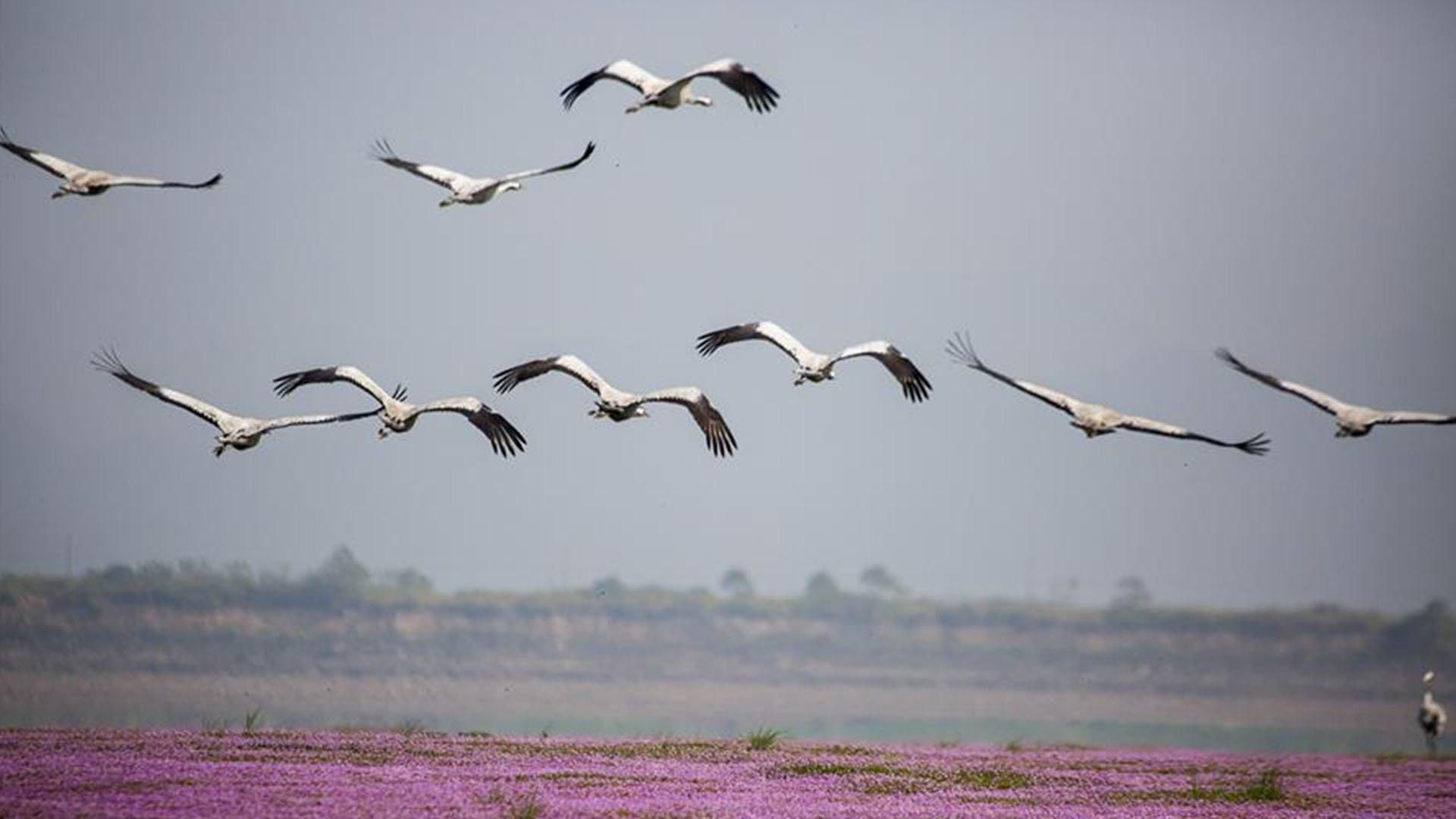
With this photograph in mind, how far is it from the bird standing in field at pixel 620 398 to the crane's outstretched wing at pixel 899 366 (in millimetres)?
2353

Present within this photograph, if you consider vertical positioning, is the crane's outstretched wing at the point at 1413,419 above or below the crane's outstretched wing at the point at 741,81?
below

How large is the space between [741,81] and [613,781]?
11.3 metres

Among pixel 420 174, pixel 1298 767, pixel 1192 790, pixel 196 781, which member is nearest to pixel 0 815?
pixel 196 781

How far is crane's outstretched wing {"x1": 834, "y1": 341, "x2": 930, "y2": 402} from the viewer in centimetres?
3684

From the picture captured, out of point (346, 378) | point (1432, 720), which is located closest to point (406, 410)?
point (346, 378)

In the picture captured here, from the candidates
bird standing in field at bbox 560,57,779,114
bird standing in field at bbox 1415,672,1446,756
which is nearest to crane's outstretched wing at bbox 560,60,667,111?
bird standing in field at bbox 560,57,779,114

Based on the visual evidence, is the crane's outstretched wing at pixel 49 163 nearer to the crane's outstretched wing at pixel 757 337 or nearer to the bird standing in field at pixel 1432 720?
the crane's outstretched wing at pixel 757 337

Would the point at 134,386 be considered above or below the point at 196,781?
above

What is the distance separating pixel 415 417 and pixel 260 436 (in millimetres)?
2643

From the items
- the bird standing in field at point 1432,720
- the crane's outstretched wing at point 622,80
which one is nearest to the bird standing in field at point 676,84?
the crane's outstretched wing at point 622,80

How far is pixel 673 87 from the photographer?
3562 cm

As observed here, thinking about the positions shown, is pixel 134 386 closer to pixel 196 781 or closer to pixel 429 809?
pixel 196 781

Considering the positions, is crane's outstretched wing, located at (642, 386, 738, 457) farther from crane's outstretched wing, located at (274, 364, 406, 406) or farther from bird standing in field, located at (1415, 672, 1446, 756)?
bird standing in field, located at (1415, 672, 1446, 756)

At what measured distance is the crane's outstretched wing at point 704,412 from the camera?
36.5 meters
